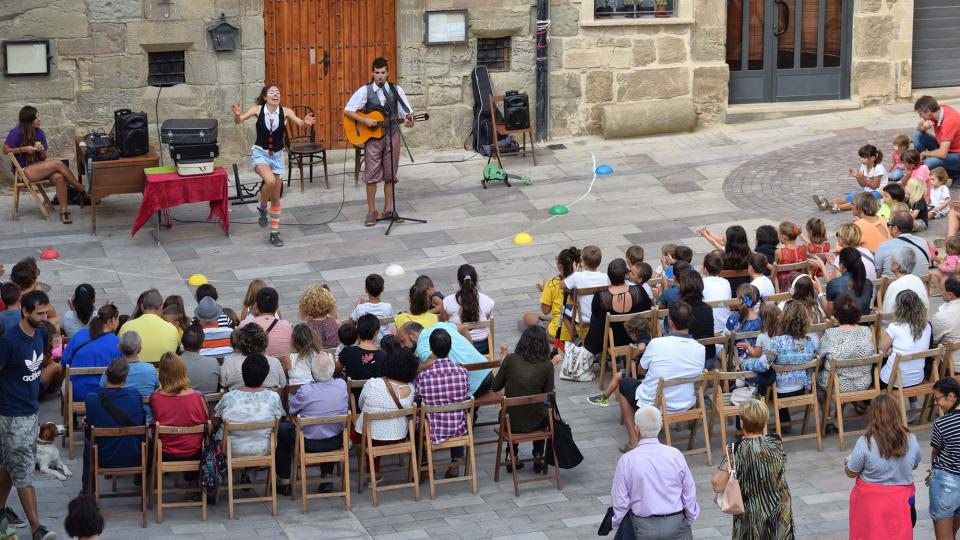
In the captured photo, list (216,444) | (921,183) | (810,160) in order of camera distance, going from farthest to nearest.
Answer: (810,160) < (921,183) < (216,444)

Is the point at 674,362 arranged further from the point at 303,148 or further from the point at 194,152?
the point at 303,148

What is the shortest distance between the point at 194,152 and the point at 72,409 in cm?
528

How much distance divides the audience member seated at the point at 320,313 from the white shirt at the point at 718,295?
9.53 ft

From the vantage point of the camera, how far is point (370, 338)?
11.0m

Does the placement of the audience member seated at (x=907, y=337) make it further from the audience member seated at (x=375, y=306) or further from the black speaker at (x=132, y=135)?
the black speaker at (x=132, y=135)

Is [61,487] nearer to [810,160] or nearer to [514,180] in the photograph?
[514,180]

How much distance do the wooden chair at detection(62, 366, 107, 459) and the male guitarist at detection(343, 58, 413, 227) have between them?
5.54 metres

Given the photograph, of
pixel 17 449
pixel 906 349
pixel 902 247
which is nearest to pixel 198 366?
pixel 17 449

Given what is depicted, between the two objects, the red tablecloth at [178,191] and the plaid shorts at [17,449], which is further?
the red tablecloth at [178,191]

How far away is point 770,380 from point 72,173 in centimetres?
883

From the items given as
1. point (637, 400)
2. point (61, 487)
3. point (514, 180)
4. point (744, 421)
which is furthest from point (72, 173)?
point (744, 421)

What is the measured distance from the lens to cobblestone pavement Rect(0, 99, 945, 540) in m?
10.5

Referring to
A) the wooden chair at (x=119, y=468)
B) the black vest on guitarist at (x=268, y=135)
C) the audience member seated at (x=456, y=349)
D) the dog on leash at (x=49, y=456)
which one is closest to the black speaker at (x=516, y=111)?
the black vest on guitarist at (x=268, y=135)

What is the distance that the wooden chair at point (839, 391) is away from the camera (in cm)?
1135
